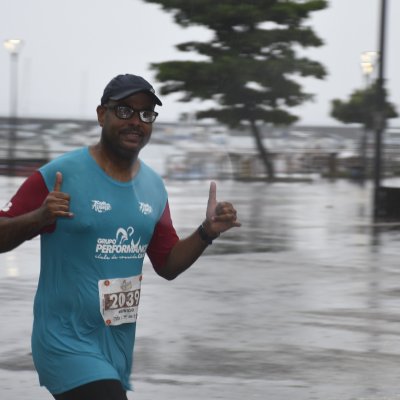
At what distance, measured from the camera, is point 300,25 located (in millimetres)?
46156

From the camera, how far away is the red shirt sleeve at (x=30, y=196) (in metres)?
4.72

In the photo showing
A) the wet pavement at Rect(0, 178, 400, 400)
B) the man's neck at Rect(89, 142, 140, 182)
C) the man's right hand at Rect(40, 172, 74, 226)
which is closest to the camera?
the man's right hand at Rect(40, 172, 74, 226)

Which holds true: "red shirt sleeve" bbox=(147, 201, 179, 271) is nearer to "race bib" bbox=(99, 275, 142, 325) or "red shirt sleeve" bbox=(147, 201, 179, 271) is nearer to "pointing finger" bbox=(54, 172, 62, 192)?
"race bib" bbox=(99, 275, 142, 325)

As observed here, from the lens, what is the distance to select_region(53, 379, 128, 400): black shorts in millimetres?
4504

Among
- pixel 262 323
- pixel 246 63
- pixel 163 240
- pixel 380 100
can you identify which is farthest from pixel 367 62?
pixel 163 240

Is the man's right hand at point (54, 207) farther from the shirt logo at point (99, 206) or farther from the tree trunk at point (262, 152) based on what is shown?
the tree trunk at point (262, 152)

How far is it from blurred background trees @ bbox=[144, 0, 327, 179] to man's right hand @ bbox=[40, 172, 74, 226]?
39788 millimetres

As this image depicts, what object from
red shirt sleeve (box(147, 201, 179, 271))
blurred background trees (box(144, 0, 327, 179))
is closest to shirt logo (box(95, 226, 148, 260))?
red shirt sleeve (box(147, 201, 179, 271))

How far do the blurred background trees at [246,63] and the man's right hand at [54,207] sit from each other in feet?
131

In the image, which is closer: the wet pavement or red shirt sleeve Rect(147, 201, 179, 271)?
red shirt sleeve Rect(147, 201, 179, 271)

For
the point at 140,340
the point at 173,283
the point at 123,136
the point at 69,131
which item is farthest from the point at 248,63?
the point at 69,131

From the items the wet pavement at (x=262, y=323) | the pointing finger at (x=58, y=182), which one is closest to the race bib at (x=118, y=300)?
the pointing finger at (x=58, y=182)

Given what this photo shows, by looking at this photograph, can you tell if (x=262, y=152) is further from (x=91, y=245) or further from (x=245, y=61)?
(x=91, y=245)

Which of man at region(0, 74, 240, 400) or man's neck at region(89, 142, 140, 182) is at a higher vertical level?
man's neck at region(89, 142, 140, 182)
